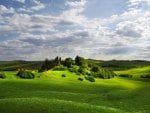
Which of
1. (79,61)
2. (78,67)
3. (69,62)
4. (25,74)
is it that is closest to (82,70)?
(78,67)

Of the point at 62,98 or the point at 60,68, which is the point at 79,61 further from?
the point at 62,98

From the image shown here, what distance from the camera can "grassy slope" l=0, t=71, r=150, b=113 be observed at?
40.4 metres

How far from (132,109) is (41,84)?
1083 inches

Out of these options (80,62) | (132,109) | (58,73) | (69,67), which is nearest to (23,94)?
(132,109)

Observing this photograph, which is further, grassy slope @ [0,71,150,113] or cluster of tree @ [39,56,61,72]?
cluster of tree @ [39,56,61,72]

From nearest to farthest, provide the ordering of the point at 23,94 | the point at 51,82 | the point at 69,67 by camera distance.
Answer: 1. the point at 23,94
2. the point at 51,82
3. the point at 69,67

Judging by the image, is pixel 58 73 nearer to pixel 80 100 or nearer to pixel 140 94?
pixel 140 94

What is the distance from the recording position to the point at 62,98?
175 ft

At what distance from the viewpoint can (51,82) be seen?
73.3 m

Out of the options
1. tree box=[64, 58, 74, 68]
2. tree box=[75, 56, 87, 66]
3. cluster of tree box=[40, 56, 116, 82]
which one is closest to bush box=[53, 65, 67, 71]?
cluster of tree box=[40, 56, 116, 82]

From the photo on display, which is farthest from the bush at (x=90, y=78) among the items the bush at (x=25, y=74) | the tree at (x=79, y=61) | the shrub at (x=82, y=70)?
the bush at (x=25, y=74)

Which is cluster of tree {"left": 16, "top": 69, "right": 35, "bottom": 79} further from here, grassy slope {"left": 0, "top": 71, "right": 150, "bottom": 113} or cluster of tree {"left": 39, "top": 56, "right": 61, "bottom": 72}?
cluster of tree {"left": 39, "top": 56, "right": 61, "bottom": 72}

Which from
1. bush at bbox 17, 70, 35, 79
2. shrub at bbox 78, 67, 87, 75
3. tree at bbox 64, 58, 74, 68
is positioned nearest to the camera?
bush at bbox 17, 70, 35, 79

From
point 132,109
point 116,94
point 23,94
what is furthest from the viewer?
point 116,94
